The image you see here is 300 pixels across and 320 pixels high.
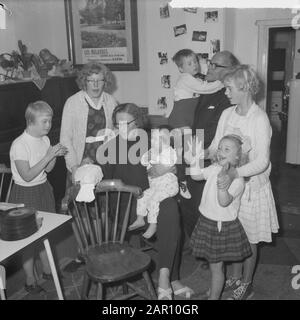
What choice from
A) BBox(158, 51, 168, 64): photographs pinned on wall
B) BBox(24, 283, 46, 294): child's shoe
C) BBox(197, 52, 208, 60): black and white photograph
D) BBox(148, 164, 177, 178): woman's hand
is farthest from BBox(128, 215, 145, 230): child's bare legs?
BBox(158, 51, 168, 64): photographs pinned on wall

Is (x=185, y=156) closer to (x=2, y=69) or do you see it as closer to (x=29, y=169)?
(x=29, y=169)

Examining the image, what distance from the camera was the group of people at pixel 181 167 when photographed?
1916mm

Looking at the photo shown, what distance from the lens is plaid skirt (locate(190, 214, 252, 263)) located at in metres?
1.94

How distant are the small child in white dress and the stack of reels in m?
0.58

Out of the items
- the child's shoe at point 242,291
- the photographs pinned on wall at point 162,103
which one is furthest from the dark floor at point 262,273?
the photographs pinned on wall at point 162,103

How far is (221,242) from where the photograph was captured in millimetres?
1938

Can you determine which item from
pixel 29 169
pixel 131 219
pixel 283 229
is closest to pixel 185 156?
pixel 131 219

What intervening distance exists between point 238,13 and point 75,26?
1641mm

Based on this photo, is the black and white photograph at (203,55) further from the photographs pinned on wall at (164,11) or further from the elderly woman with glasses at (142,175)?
the elderly woman with glasses at (142,175)

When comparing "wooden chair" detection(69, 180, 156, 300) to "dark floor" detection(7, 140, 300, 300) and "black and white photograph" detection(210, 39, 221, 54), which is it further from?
"black and white photograph" detection(210, 39, 221, 54)

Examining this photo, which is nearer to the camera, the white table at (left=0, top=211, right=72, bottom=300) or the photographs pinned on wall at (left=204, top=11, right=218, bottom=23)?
the white table at (left=0, top=211, right=72, bottom=300)
